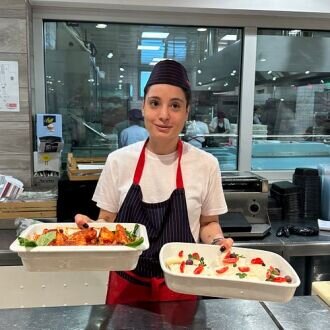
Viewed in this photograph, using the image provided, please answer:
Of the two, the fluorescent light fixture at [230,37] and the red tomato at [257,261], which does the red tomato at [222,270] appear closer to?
the red tomato at [257,261]

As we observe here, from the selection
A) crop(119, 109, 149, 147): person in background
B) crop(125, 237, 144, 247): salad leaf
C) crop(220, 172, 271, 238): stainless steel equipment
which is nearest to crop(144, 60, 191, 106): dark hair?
crop(125, 237, 144, 247): salad leaf

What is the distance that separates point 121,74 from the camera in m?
2.81

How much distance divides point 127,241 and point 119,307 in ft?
0.84

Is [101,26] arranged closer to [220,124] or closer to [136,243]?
Answer: [220,124]

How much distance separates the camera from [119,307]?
47.8 inches

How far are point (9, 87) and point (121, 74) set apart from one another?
78cm

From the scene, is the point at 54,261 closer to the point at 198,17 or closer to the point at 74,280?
the point at 74,280

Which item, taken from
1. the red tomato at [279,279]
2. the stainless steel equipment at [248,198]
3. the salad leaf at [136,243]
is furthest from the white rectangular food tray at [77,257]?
the stainless steel equipment at [248,198]

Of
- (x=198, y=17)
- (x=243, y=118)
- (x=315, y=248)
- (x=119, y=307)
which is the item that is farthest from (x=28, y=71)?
(x=315, y=248)

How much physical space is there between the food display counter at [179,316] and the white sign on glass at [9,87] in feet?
5.07

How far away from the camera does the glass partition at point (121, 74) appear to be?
2729 mm

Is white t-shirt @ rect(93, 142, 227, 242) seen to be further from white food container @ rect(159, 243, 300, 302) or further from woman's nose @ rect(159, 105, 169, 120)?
white food container @ rect(159, 243, 300, 302)

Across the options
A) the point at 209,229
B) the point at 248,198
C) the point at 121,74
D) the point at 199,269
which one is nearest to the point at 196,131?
the point at 121,74

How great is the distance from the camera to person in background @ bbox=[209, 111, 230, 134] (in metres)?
2.96
